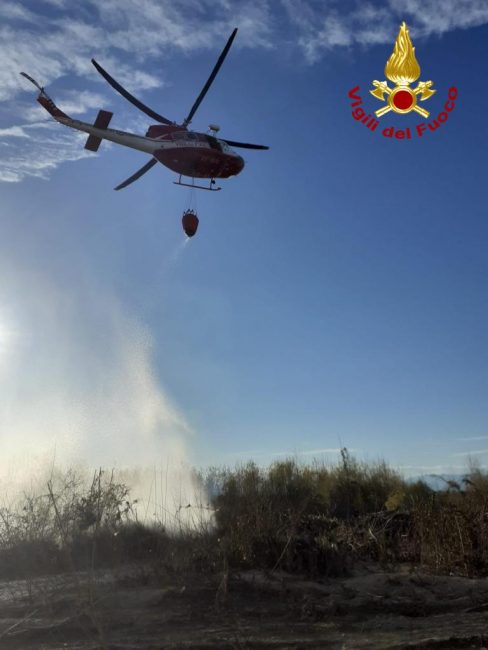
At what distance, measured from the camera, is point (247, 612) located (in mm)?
6625

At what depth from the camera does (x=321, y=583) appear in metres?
7.84

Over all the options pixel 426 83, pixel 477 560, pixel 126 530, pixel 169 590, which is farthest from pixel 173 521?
pixel 426 83

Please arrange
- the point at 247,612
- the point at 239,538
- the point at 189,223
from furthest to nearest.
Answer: the point at 189,223
the point at 239,538
the point at 247,612

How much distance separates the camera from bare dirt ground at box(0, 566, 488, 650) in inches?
216

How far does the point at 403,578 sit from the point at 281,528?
1674mm

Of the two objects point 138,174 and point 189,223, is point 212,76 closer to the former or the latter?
point 138,174

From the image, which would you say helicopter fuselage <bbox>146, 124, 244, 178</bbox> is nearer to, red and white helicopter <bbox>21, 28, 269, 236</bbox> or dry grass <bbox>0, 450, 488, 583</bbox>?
red and white helicopter <bbox>21, 28, 269, 236</bbox>

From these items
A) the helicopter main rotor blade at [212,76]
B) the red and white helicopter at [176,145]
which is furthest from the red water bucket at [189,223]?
the helicopter main rotor blade at [212,76]

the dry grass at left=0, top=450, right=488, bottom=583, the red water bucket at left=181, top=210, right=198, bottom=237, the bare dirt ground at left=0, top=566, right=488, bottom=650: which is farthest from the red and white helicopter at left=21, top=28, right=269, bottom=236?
the bare dirt ground at left=0, top=566, right=488, bottom=650

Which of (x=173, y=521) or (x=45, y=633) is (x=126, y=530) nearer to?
(x=173, y=521)

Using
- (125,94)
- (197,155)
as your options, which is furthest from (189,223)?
(125,94)

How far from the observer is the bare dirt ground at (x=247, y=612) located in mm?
5492

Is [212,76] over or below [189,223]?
over

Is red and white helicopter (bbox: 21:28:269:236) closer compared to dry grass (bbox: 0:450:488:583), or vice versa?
dry grass (bbox: 0:450:488:583)
